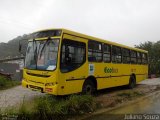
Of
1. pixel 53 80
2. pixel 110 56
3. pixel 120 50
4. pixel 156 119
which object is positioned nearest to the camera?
pixel 156 119

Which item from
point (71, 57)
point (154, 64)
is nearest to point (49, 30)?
point (71, 57)

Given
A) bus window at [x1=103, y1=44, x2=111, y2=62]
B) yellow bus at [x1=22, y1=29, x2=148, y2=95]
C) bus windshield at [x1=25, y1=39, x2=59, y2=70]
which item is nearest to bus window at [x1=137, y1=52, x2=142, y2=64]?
yellow bus at [x1=22, y1=29, x2=148, y2=95]

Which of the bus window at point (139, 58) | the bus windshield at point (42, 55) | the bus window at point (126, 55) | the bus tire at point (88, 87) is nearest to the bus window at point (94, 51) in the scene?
the bus tire at point (88, 87)

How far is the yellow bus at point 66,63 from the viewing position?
9492 millimetres

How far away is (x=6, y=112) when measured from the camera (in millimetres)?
7102

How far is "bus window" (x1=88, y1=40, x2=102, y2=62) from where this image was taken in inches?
453

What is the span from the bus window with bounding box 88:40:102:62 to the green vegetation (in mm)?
2901

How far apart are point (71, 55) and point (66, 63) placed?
0.52 meters

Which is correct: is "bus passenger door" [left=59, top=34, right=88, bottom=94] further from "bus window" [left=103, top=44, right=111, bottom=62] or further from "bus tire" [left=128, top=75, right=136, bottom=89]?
"bus tire" [left=128, top=75, right=136, bottom=89]

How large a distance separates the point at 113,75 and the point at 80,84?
11.9 feet

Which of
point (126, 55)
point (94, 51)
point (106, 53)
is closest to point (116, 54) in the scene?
point (106, 53)

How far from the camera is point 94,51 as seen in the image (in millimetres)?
11883

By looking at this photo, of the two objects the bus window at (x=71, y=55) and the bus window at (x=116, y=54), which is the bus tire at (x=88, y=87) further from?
the bus window at (x=116, y=54)

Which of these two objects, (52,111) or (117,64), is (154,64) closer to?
(117,64)
